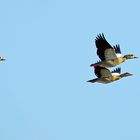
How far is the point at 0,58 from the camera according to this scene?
395ft

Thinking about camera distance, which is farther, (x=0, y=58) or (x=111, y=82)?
(x=0, y=58)

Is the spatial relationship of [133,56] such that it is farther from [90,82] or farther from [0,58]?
[0,58]

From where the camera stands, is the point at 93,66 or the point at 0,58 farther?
the point at 0,58

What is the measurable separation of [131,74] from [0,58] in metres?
16.5

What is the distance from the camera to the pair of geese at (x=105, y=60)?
107 meters

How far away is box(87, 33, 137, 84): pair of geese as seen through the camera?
106625 millimetres

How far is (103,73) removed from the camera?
4306 inches

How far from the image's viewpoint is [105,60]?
107125 millimetres

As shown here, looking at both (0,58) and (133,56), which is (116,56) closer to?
(133,56)

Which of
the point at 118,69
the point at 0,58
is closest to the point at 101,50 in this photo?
the point at 118,69

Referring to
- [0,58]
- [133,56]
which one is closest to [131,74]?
[133,56]

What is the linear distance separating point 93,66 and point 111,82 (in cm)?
255

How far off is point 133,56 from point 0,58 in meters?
17.0

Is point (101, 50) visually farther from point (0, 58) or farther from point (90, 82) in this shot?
point (0, 58)
